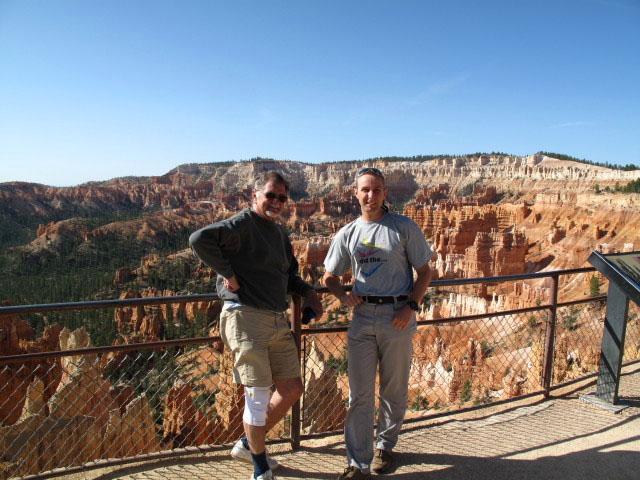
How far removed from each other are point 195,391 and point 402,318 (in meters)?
8.03

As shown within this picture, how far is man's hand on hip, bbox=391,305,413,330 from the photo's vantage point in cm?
249

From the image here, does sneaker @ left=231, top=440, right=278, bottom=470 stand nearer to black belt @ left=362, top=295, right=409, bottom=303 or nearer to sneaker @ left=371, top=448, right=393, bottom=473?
sneaker @ left=371, top=448, right=393, bottom=473

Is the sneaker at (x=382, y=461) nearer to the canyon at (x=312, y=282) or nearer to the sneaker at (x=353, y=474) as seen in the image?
the sneaker at (x=353, y=474)

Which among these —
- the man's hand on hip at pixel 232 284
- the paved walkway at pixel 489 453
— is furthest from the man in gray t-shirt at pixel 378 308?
the man's hand on hip at pixel 232 284

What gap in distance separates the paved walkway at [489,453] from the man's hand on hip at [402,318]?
0.99 m

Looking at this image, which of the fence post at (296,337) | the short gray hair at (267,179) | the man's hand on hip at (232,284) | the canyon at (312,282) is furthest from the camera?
the canyon at (312,282)

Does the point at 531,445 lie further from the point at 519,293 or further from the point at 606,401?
the point at 519,293

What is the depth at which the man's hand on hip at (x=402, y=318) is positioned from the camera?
2.49 m

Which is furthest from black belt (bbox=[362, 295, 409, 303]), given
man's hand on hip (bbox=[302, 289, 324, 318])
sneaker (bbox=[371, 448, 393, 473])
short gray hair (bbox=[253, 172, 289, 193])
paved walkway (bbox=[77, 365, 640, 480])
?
paved walkway (bbox=[77, 365, 640, 480])

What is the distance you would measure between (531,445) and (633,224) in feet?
129

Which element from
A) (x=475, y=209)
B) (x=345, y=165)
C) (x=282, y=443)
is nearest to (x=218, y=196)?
(x=345, y=165)

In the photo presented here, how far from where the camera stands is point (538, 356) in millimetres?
7660

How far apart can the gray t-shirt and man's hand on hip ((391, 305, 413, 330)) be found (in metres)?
0.12

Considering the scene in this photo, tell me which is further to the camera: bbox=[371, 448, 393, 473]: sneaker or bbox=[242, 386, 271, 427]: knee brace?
bbox=[371, 448, 393, 473]: sneaker
